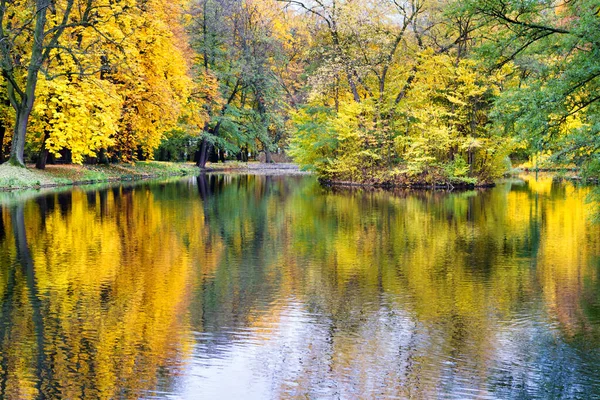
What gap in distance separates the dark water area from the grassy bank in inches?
550

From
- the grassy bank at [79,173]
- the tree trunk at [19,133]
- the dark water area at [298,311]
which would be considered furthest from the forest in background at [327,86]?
the dark water area at [298,311]

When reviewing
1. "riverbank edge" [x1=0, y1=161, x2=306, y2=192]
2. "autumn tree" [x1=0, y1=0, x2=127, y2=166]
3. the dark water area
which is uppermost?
"autumn tree" [x1=0, y1=0, x2=127, y2=166]

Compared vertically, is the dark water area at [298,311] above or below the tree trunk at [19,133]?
below

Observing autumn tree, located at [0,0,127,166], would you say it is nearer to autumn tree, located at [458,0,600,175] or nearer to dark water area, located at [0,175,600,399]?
dark water area, located at [0,175,600,399]

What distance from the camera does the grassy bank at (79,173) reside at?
2944 cm

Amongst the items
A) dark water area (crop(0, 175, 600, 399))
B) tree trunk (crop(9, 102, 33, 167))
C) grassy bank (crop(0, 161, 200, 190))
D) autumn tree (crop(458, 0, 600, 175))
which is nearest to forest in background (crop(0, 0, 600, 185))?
tree trunk (crop(9, 102, 33, 167))

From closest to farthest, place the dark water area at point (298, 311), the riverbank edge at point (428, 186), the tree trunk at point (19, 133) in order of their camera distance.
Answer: the dark water area at point (298, 311), the tree trunk at point (19, 133), the riverbank edge at point (428, 186)

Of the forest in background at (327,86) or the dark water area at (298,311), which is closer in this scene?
the dark water area at (298,311)

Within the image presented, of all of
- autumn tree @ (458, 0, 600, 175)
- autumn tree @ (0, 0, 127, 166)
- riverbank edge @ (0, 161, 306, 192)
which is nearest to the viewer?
autumn tree @ (458, 0, 600, 175)

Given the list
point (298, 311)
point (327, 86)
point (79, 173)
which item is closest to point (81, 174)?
point (79, 173)

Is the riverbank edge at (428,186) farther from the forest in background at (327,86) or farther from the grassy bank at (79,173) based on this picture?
the grassy bank at (79,173)

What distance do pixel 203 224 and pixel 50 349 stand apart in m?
10.4

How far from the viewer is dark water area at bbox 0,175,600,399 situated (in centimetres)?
586

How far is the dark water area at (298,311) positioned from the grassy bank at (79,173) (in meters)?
14.0
